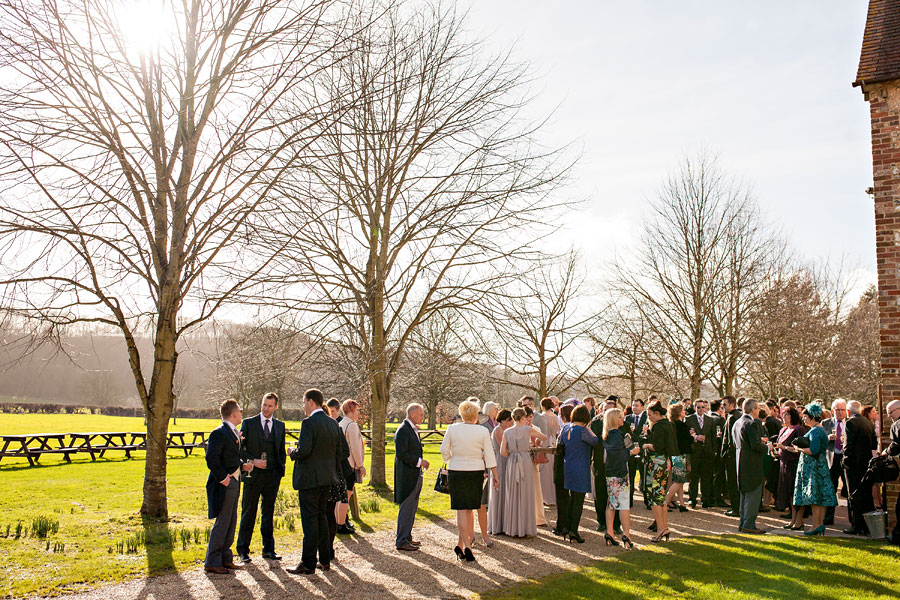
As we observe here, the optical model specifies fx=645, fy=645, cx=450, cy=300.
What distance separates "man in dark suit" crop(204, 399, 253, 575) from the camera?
24.3 feet

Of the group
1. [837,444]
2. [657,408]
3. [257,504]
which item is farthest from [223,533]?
[837,444]

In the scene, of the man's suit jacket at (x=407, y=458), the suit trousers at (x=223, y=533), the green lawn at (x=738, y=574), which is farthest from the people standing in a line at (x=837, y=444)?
the suit trousers at (x=223, y=533)

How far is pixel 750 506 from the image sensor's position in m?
10.3

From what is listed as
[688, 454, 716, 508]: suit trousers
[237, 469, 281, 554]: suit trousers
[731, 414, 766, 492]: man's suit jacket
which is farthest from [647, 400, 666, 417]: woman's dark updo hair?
[237, 469, 281, 554]: suit trousers

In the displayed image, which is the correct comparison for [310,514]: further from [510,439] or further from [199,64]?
[199,64]

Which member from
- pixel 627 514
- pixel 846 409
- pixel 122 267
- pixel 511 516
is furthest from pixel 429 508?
A: pixel 846 409

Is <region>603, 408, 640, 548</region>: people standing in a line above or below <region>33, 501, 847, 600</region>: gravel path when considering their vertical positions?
above

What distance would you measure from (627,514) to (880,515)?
3.84 m

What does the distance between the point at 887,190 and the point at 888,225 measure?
58cm

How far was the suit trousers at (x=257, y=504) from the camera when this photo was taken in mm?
8180

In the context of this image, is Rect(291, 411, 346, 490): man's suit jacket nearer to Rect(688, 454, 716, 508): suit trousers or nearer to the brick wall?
the brick wall

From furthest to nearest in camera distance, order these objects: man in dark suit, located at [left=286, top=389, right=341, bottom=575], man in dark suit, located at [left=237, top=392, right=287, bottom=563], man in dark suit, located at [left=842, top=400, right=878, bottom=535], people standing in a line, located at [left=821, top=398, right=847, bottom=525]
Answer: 1. people standing in a line, located at [left=821, top=398, right=847, bottom=525]
2. man in dark suit, located at [left=842, top=400, right=878, bottom=535]
3. man in dark suit, located at [left=237, top=392, right=287, bottom=563]
4. man in dark suit, located at [left=286, top=389, right=341, bottom=575]

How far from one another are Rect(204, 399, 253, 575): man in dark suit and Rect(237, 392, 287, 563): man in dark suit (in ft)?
1.64

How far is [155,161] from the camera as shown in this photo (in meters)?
10.2
